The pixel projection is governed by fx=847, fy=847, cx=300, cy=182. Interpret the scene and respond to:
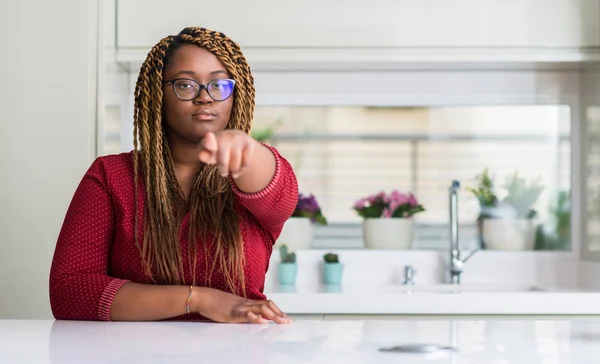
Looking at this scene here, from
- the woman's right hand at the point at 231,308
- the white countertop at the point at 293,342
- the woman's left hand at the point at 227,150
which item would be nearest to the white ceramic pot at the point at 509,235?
the white countertop at the point at 293,342

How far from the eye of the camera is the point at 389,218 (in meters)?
3.02

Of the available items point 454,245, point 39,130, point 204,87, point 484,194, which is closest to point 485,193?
point 484,194

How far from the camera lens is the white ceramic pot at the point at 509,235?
120 inches

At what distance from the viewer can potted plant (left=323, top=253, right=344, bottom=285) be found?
2873 millimetres

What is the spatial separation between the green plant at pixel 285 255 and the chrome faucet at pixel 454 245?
544 millimetres

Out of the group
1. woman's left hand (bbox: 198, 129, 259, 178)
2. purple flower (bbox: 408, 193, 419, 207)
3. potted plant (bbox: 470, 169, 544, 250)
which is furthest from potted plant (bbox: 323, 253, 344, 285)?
woman's left hand (bbox: 198, 129, 259, 178)

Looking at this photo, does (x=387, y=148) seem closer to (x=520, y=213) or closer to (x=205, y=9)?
(x=520, y=213)

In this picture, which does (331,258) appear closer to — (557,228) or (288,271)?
(288,271)

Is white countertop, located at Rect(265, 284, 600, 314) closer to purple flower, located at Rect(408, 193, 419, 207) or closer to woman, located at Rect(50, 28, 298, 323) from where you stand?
purple flower, located at Rect(408, 193, 419, 207)

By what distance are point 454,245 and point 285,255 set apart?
0.59 m

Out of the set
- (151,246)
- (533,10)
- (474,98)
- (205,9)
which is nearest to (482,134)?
(474,98)

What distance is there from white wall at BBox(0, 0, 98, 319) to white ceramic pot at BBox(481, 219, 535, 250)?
1428mm

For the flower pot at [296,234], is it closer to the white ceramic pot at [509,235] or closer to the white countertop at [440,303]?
the white countertop at [440,303]

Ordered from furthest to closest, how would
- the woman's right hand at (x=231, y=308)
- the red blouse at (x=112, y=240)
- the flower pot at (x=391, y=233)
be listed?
the flower pot at (x=391, y=233) < the red blouse at (x=112, y=240) < the woman's right hand at (x=231, y=308)
